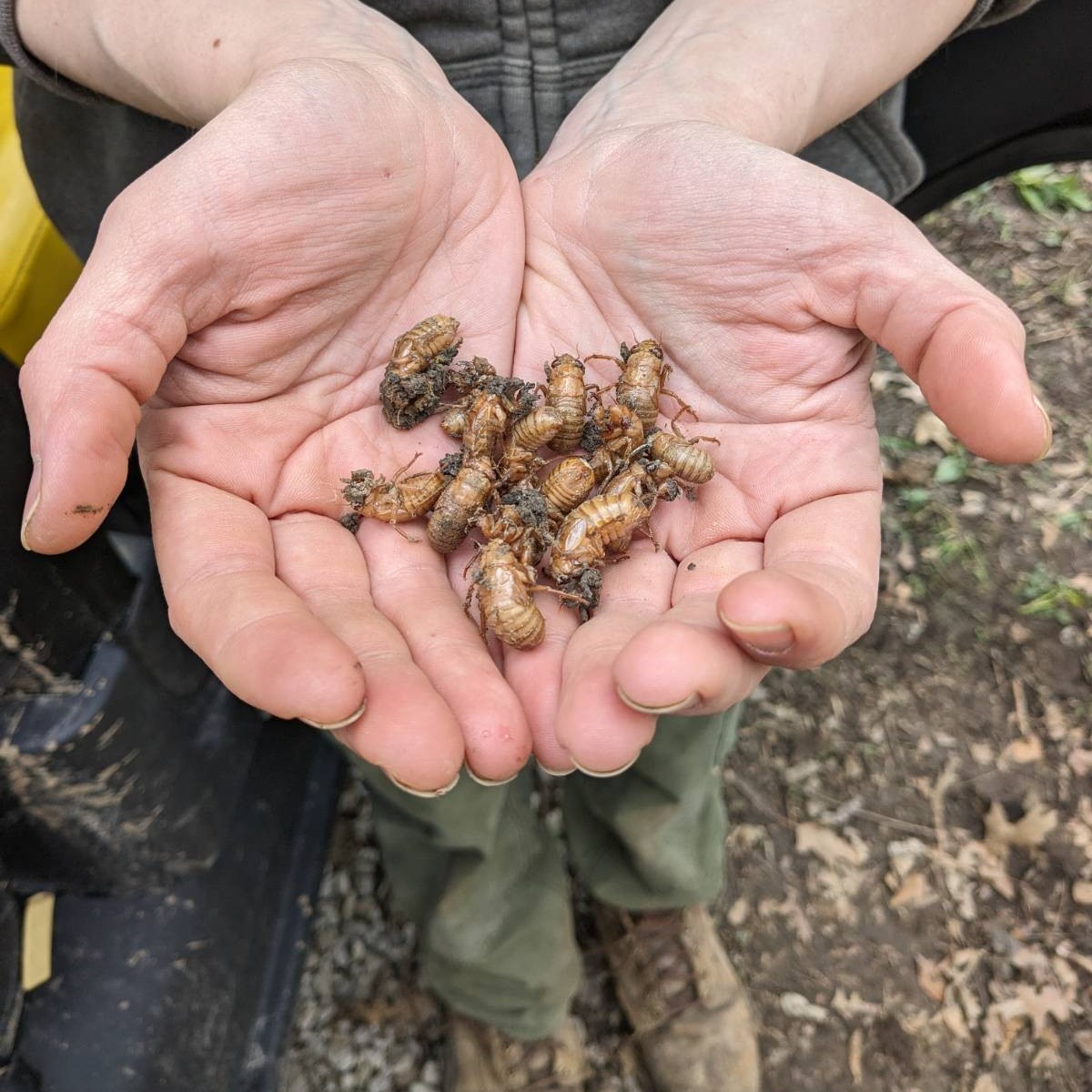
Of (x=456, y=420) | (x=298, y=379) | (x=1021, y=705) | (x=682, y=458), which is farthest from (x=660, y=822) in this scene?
(x=1021, y=705)

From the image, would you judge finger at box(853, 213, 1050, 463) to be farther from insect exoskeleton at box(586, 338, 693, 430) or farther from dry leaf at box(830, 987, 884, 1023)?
dry leaf at box(830, 987, 884, 1023)

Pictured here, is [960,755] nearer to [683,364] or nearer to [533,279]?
[683,364]

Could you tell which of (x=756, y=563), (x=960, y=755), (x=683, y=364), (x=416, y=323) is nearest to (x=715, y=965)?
(x=960, y=755)

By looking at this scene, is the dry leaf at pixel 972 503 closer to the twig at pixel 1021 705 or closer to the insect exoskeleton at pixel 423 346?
the twig at pixel 1021 705

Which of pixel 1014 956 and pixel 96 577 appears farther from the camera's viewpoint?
pixel 1014 956

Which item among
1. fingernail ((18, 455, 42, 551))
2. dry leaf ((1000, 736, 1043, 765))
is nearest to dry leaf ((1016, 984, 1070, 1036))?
dry leaf ((1000, 736, 1043, 765))
